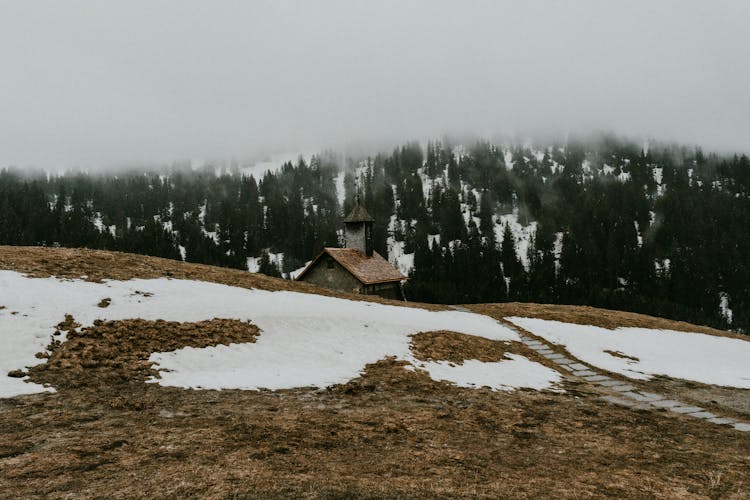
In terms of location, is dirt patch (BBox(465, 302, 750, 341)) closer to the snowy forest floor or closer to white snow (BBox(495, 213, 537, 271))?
the snowy forest floor

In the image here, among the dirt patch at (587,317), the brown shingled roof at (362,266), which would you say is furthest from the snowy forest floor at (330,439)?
the brown shingled roof at (362,266)

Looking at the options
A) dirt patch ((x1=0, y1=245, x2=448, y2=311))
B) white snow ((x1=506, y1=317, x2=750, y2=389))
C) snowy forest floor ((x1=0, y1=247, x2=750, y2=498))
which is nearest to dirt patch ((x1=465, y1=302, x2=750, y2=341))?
white snow ((x1=506, y1=317, x2=750, y2=389))

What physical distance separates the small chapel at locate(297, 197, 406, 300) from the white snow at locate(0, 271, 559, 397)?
21.2 m

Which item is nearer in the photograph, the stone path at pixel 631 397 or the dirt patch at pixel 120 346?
the dirt patch at pixel 120 346

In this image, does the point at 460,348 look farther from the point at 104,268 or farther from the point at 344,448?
the point at 104,268

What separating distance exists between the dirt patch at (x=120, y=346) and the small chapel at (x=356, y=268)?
27.0 metres

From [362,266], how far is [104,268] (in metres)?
28.2

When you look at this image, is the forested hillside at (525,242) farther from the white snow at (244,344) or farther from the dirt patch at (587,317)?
the white snow at (244,344)

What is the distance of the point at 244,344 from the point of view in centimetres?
1506

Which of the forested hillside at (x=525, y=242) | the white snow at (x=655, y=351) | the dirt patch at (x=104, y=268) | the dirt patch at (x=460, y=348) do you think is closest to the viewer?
the dirt patch at (x=104, y=268)

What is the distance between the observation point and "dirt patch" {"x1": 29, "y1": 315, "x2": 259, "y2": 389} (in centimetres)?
1123

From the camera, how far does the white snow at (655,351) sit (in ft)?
67.1

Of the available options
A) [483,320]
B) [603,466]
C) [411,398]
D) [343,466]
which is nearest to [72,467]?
[343,466]

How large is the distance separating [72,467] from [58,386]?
5.08 meters
